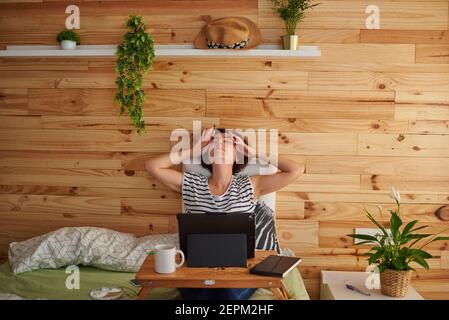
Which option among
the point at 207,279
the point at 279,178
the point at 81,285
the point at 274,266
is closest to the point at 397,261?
the point at 279,178

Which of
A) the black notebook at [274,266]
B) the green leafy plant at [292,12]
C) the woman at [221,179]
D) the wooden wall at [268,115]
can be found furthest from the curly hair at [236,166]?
the black notebook at [274,266]

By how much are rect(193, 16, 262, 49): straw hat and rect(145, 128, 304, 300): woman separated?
506 mm

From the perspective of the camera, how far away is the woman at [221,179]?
2.56m

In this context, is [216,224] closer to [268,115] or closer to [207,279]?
[207,279]

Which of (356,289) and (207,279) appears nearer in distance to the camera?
(207,279)

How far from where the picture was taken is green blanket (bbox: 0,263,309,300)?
2230 mm

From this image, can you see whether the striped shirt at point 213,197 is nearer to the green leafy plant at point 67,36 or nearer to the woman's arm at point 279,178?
the woman's arm at point 279,178

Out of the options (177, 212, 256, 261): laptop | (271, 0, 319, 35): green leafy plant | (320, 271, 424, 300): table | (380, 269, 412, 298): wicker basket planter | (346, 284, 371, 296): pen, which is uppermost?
(271, 0, 319, 35): green leafy plant

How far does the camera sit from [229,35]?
8.92 ft

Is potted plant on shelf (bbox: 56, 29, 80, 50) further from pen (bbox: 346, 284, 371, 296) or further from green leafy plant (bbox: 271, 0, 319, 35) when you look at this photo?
pen (bbox: 346, 284, 371, 296)

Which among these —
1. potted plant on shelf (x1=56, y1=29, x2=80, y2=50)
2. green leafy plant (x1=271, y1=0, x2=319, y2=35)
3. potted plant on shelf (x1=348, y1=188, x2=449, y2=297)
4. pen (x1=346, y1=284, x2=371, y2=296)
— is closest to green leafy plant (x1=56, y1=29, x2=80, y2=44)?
potted plant on shelf (x1=56, y1=29, x2=80, y2=50)

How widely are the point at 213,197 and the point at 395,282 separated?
103 cm
